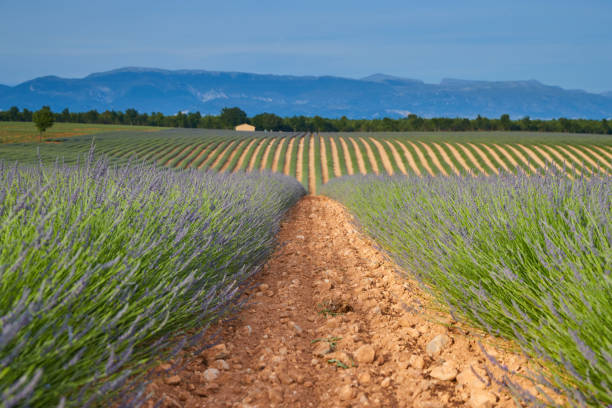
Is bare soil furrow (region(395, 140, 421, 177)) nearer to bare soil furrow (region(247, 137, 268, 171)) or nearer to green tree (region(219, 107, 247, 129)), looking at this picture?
bare soil furrow (region(247, 137, 268, 171))

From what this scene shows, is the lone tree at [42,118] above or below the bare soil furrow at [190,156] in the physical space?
above

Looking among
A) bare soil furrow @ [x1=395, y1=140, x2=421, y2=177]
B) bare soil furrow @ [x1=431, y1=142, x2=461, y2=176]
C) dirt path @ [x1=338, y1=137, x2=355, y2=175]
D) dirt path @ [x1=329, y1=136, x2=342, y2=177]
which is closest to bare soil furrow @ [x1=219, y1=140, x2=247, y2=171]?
dirt path @ [x1=329, y1=136, x2=342, y2=177]

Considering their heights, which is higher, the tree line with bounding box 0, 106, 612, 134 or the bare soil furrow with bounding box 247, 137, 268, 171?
the tree line with bounding box 0, 106, 612, 134

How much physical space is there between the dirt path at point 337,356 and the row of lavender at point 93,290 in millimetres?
274

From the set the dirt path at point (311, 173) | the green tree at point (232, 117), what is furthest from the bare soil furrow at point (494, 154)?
the green tree at point (232, 117)

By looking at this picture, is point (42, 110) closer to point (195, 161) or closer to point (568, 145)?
point (195, 161)

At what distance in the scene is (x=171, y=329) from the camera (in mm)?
2119

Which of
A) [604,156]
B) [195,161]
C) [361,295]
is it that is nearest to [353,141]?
[195,161]

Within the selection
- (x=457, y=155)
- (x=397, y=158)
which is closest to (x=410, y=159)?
(x=397, y=158)

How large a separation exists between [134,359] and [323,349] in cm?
117

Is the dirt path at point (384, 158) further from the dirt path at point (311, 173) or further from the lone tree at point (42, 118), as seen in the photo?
the lone tree at point (42, 118)

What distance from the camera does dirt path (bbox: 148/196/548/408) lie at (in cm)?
192

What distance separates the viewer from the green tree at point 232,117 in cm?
8140

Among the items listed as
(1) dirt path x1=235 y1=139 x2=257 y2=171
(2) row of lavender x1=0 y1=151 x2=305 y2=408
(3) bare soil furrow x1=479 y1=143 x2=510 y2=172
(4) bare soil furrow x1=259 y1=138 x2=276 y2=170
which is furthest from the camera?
(4) bare soil furrow x1=259 y1=138 x2=276 y2=170
